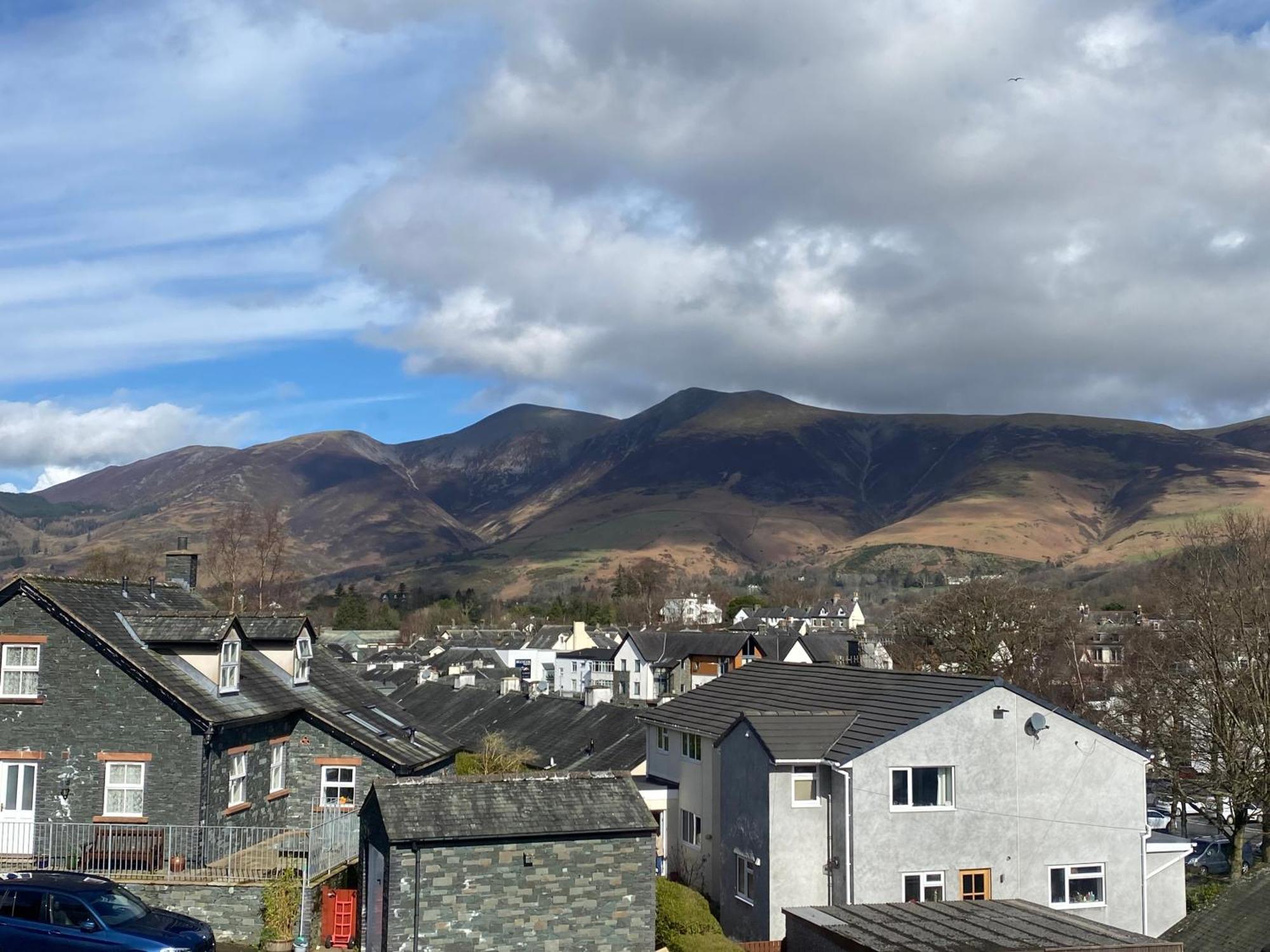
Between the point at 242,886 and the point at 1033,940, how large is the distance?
1695cm

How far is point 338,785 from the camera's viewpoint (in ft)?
114

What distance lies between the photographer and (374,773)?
1363 inches

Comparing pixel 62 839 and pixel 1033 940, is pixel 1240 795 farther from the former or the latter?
pixel 62 839

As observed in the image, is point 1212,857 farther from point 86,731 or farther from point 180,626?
point 86,731

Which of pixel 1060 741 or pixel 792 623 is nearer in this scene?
pixel 1060 741

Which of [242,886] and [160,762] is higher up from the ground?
[160,762]

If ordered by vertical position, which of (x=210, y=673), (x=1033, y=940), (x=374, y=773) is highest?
(x=210, y=673)

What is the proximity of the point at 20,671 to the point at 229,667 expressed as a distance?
5152 mm

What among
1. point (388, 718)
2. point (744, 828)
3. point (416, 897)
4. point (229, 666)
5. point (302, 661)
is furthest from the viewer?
point (388, 718)

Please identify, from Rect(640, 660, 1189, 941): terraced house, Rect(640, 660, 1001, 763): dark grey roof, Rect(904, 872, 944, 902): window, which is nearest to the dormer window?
Rect(640, 660, 1001, 763): dark grey roof

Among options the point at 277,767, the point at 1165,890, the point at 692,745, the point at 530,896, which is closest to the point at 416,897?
the point at 530,896

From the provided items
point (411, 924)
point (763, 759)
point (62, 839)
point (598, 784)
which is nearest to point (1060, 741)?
point (763, 759)

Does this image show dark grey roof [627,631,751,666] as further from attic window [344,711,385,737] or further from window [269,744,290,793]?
window [269,744,290,793]

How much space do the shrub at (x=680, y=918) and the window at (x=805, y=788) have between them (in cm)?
446
